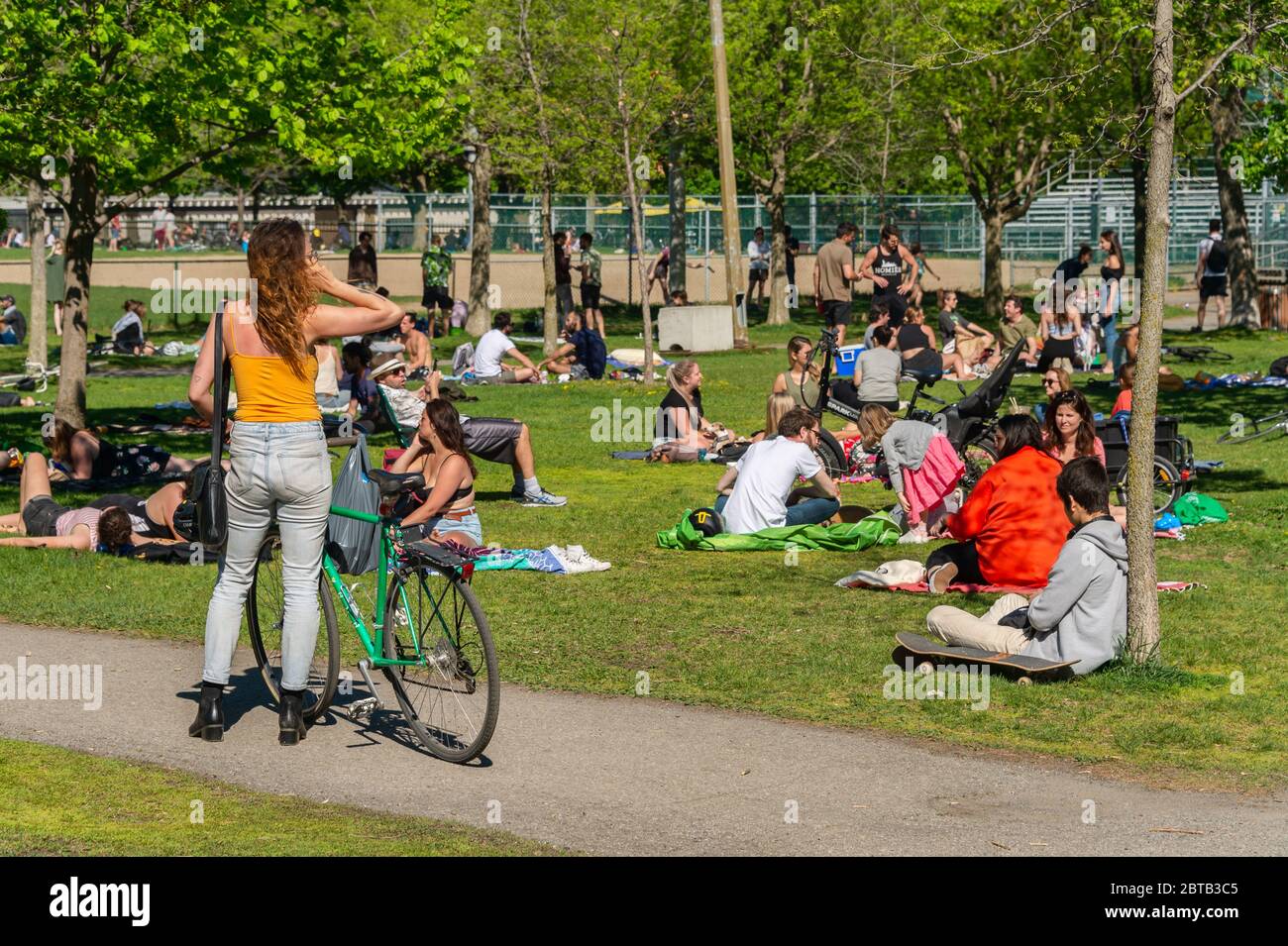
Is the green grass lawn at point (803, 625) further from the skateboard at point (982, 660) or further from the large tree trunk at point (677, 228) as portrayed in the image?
the large tree trunk at point (677, 228)

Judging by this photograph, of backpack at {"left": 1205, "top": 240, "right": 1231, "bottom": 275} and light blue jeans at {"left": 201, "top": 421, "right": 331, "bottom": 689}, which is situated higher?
backpack at {"left": 1205, "top": 240, "right": 1231, "bottom": 275}

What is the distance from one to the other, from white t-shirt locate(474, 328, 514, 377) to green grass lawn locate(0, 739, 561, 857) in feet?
59.0

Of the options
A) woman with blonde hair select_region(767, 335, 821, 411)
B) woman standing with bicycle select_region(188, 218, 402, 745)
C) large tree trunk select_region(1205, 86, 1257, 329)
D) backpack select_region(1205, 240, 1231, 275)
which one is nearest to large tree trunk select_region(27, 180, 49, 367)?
woman with blonde hair select_region(767, 335, 821, 411)

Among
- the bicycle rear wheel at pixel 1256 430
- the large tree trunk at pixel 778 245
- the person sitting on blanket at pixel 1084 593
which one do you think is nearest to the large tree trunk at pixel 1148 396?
the person sitting on blanket at pixel 1084 593

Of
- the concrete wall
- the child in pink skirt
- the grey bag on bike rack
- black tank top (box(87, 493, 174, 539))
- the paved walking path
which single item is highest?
the concrete wall

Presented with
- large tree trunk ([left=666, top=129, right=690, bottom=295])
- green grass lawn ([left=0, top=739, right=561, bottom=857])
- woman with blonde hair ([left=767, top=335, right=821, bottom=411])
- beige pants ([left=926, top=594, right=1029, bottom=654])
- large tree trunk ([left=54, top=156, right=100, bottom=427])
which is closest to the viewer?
green grass lawn ([left=0, top=739, right=561, bottom=857])

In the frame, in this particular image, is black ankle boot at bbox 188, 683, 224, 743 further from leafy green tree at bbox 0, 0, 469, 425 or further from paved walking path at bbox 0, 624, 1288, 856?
leafy green tree at bbox 0, 0, 469, 425

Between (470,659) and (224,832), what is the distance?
1384 millimetres

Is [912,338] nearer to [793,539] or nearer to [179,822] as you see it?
[793,539]

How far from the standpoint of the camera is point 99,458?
Answer: 50.5 feet

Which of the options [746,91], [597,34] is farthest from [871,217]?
[597,34]

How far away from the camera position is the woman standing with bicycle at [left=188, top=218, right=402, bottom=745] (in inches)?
281

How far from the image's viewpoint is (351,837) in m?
6.23

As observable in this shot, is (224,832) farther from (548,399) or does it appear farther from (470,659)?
(548,399)
